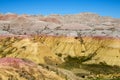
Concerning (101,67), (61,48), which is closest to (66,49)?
(61,48)

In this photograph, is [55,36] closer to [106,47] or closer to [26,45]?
[106,47]

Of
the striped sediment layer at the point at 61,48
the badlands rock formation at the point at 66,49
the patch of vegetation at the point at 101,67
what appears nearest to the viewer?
the striped sediment layer at the point at 61,48

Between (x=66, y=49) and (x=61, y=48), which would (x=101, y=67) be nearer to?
(x=66, y=49)

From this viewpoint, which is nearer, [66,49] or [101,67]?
[101,67]

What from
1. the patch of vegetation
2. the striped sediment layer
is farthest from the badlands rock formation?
the patch of vegetation

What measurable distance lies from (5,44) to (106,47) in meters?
44.5

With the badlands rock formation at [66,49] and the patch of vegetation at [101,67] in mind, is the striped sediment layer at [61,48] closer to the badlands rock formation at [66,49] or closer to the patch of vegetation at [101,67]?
the badlands rock formation at [66,49]

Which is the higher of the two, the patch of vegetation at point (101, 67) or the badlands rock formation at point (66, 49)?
the badlands rock formation at point (66, 49)

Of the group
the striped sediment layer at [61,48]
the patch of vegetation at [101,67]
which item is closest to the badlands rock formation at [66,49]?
the striped sediment layer at [61,48]

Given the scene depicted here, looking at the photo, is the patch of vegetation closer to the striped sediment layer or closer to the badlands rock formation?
the badlands rock formation

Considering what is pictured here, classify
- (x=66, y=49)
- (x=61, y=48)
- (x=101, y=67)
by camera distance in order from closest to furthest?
1. (x=101, y=67)
2. (x=66, y=49)
3. (x=61, y=48)

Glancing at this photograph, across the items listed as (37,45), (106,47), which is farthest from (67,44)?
(37,45)

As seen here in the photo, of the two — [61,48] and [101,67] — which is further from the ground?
[61,48]

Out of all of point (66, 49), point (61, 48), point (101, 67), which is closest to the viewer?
point (101, 67)
